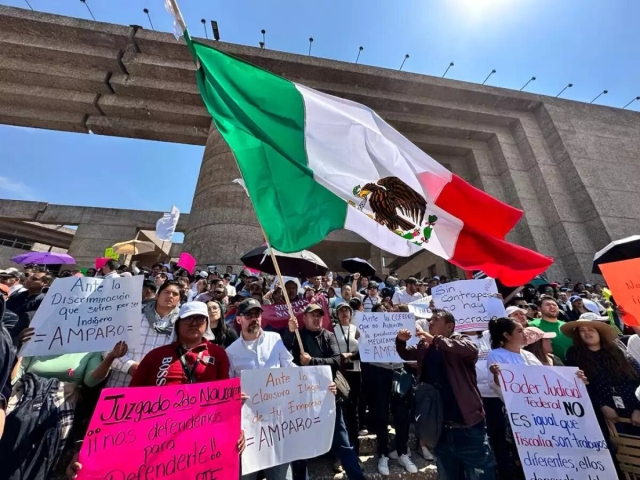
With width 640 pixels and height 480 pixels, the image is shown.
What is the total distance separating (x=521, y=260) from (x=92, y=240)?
17.5 metres

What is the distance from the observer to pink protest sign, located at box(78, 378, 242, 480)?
1.55 m

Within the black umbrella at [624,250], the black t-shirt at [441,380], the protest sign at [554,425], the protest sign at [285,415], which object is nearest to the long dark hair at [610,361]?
the protest sign at [554,425]

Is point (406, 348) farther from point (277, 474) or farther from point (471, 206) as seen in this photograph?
point (471, 206)

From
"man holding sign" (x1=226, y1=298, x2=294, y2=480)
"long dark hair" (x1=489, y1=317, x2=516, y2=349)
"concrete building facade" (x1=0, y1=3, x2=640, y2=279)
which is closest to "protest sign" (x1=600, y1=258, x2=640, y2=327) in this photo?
"long dark hair" (x1=489, y1=317, x2=516, y2=349)

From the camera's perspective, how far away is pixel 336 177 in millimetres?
2979

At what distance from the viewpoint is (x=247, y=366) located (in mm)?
2420

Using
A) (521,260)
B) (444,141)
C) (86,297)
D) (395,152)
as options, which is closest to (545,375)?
(521,260)

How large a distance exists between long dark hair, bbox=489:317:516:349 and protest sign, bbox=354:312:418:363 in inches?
33.3

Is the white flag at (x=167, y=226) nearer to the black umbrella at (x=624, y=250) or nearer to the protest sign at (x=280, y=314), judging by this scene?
the protest sign at (x=280, y=314)

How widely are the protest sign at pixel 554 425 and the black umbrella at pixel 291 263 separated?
4144 millimetres

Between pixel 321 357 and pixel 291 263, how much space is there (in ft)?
11.0

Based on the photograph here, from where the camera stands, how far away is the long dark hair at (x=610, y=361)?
2646mm

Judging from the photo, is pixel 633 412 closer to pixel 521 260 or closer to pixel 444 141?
pixel 521 260

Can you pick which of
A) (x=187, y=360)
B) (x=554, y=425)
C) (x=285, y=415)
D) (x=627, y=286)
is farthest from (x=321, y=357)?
(x=627, y=286)
